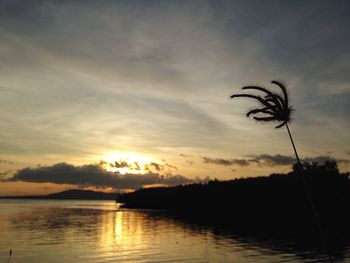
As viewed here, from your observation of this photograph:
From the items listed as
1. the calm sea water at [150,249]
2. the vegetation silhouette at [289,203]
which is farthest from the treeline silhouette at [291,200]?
the calm sea water at [150,249]

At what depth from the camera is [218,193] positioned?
19675 centimetres

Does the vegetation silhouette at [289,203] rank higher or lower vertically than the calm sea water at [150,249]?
higher

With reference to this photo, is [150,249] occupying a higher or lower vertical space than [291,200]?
lower

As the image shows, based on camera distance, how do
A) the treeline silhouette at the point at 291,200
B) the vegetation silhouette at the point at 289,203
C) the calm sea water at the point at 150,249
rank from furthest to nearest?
the treeline silhouette at the point at 291,200, the vegetation silhouette at the point at 289,203, the calm sea water at the point at 150,249

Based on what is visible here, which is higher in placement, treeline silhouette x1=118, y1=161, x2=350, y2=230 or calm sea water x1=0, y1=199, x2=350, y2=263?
treeline silhouette x1=118, y1=161, x2=350, y2=230

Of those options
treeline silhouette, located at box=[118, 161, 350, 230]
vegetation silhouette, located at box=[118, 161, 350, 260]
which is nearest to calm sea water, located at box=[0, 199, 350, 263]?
vegetation silhouette, located at box=[118, 161, 350, 260]

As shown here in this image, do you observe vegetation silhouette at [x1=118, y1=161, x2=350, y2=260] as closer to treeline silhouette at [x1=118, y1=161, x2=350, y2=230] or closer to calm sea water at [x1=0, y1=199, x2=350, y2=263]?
treeline silhouette at [x1=118, y1=161, x2=350, y2=230]

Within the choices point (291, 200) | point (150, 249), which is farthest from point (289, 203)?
point (150, 249)

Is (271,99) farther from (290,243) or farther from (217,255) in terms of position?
(290,243)

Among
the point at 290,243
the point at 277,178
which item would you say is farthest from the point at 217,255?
the point at 277,178

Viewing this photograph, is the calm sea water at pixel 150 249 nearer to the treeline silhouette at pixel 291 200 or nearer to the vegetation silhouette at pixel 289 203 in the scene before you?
the vegetation silhouette at pixel 289 203

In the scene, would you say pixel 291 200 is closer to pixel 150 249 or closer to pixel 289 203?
pixel 289 203

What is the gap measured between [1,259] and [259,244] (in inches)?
1521

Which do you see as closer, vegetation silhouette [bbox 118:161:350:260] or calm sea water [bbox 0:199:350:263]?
calm sea water [bbox 0:199:350:263]
